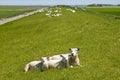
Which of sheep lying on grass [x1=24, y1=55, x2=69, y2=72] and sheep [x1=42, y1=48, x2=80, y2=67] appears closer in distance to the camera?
sheep [x1=42, y1=48, x2=80, y2=67]

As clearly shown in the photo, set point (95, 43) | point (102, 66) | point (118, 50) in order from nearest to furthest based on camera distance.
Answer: point (102, 66), point (118, 50), point (95, 43)

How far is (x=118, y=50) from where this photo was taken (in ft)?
67.3

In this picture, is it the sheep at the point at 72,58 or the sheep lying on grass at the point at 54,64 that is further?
the sheep lying on grass at the point at 54,64

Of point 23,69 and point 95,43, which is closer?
point 23,69

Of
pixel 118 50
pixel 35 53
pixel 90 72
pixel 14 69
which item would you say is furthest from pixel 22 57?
pixel 90 72

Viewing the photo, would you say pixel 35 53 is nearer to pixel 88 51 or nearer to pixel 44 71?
pixel 88 51

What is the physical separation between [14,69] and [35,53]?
450cm

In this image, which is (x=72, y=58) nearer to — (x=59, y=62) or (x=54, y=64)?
(x=59, y=62)

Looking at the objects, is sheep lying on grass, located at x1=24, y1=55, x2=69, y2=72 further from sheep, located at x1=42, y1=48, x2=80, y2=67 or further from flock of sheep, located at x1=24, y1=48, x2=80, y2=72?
sheep, located at x1=42, y1=48, x2=80, y2=67

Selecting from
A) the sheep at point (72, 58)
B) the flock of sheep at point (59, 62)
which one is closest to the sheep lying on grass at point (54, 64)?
the flock of sheep at point (59, 62)

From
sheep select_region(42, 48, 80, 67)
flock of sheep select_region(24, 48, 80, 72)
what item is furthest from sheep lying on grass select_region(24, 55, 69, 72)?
sheep select_region(42, 48, 80, 67)

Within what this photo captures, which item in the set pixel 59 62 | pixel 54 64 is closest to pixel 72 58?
pixel 59 62

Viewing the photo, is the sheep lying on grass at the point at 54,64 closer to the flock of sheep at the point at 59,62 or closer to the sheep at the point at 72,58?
the flock of sheep at the point at 59,62

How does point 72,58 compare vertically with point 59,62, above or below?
above
